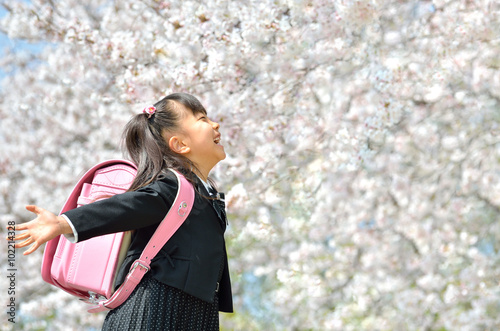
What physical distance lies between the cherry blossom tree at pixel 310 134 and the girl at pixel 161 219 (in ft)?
5.08

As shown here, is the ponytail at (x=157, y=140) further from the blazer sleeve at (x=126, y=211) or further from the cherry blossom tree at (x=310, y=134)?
the cherry blossom tree at (x=310, y=134)

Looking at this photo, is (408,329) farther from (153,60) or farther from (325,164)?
(153,60)

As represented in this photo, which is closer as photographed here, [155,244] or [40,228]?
[40,228]

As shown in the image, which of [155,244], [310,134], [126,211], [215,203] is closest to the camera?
[126,211]

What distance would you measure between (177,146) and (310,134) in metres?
2.24

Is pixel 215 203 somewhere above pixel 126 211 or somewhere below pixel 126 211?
below

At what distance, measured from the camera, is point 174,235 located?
176 cm

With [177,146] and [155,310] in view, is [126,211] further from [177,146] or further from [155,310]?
[177,146]

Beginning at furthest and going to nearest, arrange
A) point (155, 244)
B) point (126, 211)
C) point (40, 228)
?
point (155, 244) → point (126, 211) → point (40, 228)

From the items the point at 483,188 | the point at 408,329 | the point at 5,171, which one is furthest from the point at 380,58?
the point at 5,171

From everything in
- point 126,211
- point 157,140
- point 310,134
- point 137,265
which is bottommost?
point 310,134

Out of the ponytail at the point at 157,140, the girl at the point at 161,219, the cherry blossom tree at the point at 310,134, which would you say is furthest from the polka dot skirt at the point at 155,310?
the cherry blossom tree at the point at 310,134

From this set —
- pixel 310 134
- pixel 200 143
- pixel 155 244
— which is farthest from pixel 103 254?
pixel 310 134

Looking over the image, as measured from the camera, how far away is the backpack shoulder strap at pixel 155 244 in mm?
1696
